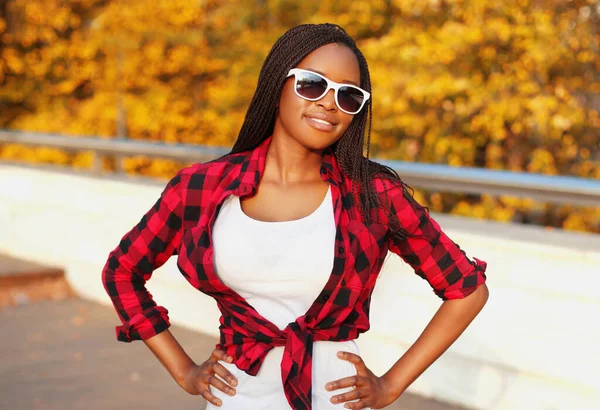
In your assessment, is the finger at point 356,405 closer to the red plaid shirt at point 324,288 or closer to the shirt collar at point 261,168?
the red plaid shirt at point 324,288

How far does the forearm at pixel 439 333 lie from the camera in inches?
94.0

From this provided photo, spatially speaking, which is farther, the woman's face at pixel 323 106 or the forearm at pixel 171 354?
the forearm at pixel 171 354

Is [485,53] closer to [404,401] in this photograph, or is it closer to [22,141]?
[22,141]

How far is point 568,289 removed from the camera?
14.7 feet

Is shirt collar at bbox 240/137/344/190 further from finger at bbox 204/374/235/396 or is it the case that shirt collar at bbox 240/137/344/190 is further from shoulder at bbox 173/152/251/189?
finger at bbox 204/374/235/396

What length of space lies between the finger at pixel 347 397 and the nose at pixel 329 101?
67cm

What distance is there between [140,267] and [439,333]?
80 cm

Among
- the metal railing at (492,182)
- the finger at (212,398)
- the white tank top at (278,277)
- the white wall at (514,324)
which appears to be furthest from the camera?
the metal railing at (492,182)

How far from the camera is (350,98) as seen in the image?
226 cm

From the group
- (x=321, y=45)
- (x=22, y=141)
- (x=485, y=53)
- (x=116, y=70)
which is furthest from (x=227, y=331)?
(x=116, y=70)

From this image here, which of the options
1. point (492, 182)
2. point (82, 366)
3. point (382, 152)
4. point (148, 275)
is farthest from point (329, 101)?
point (382, 152)

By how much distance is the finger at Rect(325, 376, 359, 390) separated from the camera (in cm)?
218

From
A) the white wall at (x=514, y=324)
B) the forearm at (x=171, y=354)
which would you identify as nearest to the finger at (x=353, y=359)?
the forearm at (x=171, y=354)

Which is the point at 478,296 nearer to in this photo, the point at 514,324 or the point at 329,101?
the point at 329,101
